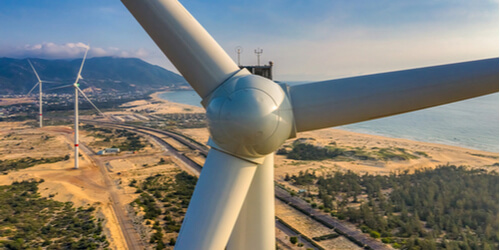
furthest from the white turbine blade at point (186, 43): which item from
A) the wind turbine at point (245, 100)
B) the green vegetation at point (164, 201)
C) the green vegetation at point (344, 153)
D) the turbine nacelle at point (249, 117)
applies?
the green vegetation at point (344, 153)

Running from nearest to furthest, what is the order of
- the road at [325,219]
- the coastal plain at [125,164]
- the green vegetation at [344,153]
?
the road at [325,219] < the coastal plain at [125,164] < the green vegetation at [344,153]

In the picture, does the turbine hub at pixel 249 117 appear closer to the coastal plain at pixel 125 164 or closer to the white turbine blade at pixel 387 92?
the white turbine blade at pixel 387 92

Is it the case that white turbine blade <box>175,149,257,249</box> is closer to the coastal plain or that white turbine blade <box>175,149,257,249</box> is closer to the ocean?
the coastal plain

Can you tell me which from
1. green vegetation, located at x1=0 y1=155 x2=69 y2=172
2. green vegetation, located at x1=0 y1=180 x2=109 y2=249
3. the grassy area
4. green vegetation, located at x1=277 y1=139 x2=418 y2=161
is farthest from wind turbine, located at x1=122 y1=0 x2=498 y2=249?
green vegetation, located at x1=0 y1=155 x2=69 y2=172

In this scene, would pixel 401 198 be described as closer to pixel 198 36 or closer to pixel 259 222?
pixel 259 222

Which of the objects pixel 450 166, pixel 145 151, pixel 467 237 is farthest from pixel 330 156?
pixel 145 151

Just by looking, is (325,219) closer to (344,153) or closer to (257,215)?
(257,215)
